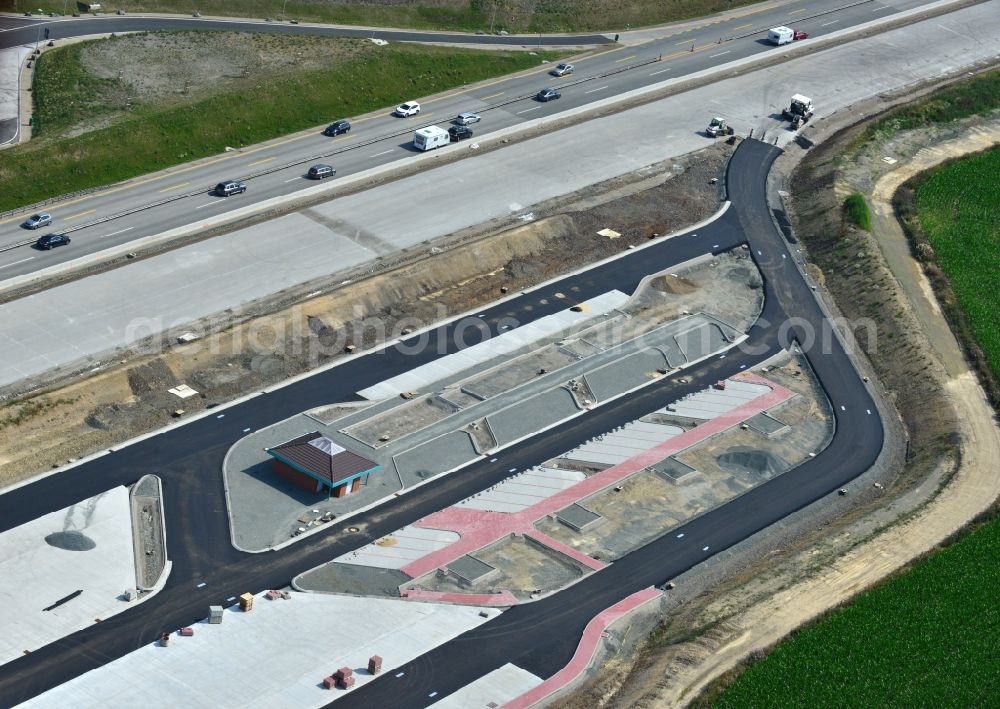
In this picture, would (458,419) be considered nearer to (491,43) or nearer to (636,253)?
(636,253)

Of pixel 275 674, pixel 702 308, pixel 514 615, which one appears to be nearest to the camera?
pixel 275 674

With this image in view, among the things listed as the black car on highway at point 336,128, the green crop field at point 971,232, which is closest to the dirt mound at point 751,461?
the green crop field at point 971,232

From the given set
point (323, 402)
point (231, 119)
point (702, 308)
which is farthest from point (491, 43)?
point (323, 402)

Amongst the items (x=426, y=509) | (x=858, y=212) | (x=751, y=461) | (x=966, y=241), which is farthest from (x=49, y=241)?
(x=966, y=241)

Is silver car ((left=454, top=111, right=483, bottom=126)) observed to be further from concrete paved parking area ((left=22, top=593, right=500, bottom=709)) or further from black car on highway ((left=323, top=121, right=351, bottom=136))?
concrete paved parking area ((left=22, top=593, right=500, bottom=709))

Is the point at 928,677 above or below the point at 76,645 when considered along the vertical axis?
below

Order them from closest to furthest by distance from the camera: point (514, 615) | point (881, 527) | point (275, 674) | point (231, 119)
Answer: point (275, 674) → point (514, 615) → point (881, 527) → point (231, 119)
